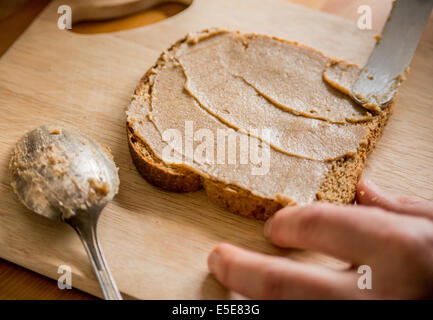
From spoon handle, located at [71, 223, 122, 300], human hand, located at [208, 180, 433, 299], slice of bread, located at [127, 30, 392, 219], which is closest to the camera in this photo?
human hand, located at [208, 180, 433, 299]

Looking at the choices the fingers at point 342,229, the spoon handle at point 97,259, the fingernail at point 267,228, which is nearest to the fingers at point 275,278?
the fingers at point 342,229

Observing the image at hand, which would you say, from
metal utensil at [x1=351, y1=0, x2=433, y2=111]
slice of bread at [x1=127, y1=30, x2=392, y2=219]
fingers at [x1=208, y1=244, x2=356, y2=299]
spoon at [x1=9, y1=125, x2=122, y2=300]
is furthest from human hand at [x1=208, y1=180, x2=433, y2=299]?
metal utensil at [x1=351, y1=0, x2=433, y2=111]

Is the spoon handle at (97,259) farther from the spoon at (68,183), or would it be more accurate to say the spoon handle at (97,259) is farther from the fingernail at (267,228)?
the fingernail at (267,228)

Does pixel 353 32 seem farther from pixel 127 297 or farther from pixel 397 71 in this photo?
pixel 127 297

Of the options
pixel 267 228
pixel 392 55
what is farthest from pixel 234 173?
pixel 392 55

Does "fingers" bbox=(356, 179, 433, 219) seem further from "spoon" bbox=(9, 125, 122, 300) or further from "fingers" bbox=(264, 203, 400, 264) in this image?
"spoon" bbox=(9, 125, 122, 300)
